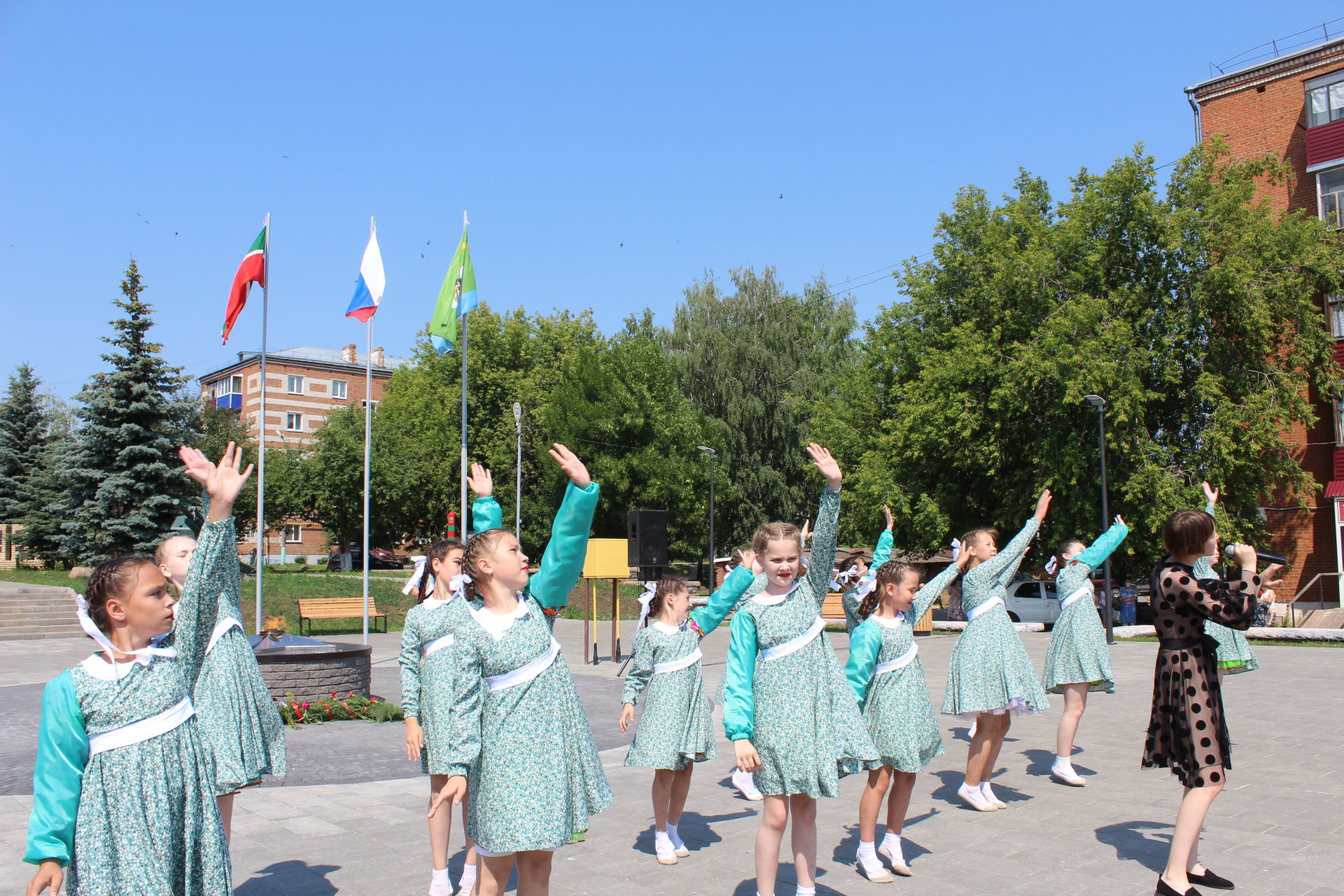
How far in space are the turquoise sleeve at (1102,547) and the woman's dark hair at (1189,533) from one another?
2.33 m

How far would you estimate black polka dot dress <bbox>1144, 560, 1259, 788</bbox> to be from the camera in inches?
196

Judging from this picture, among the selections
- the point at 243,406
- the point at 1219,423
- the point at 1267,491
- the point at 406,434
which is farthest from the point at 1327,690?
the point at 243,406

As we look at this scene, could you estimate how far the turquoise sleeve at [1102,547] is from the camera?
25.3 feet

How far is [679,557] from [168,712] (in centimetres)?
4521

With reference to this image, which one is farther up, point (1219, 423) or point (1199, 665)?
point (1219, 423)

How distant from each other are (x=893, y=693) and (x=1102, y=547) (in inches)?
122

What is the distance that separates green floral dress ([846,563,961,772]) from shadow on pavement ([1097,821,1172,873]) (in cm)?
118

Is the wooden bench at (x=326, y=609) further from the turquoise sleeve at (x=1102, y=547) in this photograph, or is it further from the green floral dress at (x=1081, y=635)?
the turquoise sleeve at (x=1102, y=547)

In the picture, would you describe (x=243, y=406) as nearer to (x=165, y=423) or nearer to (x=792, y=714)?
(x=165, y=423)

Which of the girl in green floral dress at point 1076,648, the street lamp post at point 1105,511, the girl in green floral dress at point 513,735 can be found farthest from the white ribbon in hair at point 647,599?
the street lamp post at point 1105,511

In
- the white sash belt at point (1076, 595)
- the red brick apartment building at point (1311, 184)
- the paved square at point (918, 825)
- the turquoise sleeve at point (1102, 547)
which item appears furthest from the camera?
the red brick apartment building at point (1311, 184)

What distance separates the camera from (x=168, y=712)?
131 inches

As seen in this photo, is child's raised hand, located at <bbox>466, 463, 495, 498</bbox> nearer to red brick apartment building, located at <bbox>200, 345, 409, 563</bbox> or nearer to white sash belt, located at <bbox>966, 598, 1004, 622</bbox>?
white sash belt, located at <bbox>966, 598, 1004, 622</bbox>

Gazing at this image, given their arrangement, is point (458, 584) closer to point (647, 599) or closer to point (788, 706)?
point (788, 706)
